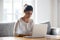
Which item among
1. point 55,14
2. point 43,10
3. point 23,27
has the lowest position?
point 23,27

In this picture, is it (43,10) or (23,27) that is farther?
(43,10)

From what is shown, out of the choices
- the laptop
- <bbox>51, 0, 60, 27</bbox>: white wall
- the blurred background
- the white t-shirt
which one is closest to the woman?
the white t-shirt

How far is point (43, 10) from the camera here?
14.2 ft

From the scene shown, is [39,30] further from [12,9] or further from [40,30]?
[12,9]

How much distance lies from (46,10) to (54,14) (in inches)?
11.1

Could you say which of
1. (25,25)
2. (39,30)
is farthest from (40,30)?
(25,25)

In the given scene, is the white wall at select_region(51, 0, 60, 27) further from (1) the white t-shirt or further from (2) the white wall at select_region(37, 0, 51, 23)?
(1) the white t-shirt

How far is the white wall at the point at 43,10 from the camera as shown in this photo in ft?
14.1

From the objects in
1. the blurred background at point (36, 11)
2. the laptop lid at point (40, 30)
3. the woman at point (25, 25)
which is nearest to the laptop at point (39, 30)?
the laptop lid at point (40, 30)

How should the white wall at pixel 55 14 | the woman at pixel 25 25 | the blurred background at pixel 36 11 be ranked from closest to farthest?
1. the woman at pixel 25 25
2. the blurred background at pixel 36 11
3. the white wall at pixel 55 14

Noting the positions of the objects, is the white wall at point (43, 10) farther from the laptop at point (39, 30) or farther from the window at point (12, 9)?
the laptop at point (39, 30)

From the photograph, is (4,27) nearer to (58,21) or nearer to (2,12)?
(2,12)

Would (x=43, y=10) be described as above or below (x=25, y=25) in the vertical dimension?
above

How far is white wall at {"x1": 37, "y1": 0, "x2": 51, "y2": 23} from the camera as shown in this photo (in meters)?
4.29
